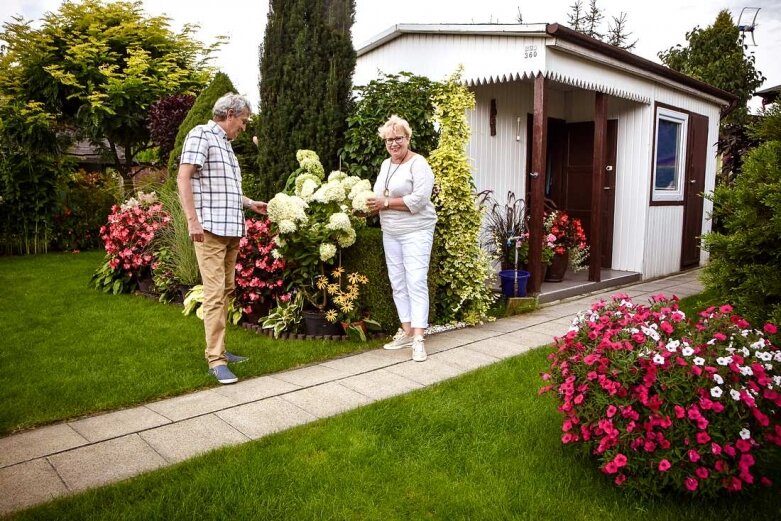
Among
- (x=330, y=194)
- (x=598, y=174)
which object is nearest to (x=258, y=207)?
(x=330, y=194)

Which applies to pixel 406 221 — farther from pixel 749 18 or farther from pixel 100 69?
pixel 749 18

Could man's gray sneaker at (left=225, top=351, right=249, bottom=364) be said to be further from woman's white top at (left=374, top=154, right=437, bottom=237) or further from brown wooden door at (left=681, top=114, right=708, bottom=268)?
brown wooden door at (left=681, top=114, right=708, bottom=268)

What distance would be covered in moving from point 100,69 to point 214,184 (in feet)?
32.0

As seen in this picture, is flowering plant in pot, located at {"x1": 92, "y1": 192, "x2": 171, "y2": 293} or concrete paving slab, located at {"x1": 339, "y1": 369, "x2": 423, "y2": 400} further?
flowering plant in pot, located at {"x1": 92, "y1": 192, "x2": 171, "y2": 293}

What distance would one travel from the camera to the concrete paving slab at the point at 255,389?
3.78 metres

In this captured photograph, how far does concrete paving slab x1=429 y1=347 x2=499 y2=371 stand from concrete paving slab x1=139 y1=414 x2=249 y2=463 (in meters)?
1.85

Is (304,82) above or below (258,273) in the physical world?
above

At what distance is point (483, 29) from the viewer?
20.9 ft

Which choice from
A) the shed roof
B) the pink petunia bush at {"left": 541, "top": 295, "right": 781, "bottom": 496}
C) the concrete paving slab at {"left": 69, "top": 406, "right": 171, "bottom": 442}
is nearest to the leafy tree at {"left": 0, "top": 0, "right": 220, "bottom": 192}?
the shed roof

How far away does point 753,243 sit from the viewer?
10.9ft

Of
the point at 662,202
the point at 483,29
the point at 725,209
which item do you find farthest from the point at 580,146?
the point at 725,209

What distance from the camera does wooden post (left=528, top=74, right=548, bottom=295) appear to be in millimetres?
6277

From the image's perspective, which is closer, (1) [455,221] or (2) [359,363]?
(2) [359,363]

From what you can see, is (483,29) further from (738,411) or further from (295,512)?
(295,512)
